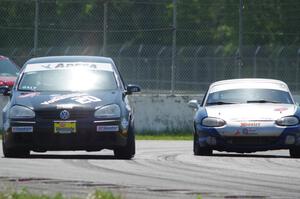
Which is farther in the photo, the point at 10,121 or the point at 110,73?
the point at 110,73

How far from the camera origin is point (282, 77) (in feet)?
92.4

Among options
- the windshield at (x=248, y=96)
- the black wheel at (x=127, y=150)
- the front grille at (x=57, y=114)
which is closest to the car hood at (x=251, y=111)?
the windshield at (x=248, y=96)

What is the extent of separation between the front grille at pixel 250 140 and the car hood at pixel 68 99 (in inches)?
79.0

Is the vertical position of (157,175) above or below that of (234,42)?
above

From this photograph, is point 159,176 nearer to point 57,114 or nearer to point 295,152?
point 57,114

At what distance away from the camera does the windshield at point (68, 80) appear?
695 inches

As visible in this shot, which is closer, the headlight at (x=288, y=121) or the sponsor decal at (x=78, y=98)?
the sponsor decal at (x=78, y=98)

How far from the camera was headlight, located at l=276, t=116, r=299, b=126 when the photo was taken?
1819 centimetres

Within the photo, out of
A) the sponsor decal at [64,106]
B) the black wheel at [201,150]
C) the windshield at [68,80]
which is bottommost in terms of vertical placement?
the black wheel at [201,150]

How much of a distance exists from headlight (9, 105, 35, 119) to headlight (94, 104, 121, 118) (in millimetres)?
907

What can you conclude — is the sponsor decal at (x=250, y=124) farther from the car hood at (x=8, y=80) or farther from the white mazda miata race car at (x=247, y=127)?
the car hood at (x=8, y=80)

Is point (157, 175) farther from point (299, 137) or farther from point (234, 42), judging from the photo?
point (234, 42)

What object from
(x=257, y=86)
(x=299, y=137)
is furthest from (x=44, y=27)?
(x=299, y=137)

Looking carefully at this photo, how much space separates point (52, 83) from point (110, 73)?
92 centimetres
